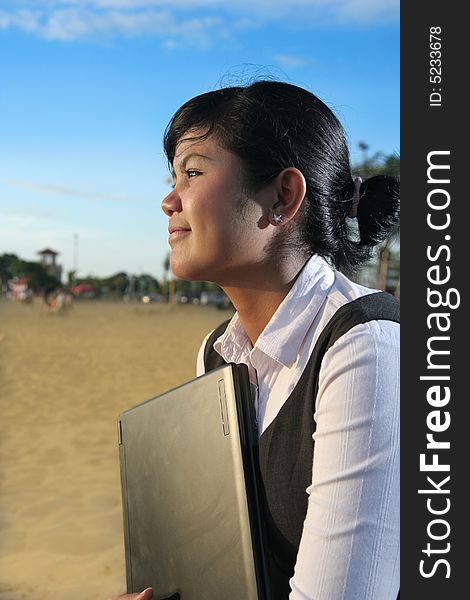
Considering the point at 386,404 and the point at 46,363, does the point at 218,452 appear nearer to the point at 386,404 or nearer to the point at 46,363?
the point at 386,404

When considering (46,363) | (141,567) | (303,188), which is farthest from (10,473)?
(46,363)

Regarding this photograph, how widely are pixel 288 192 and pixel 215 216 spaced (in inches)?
5.4

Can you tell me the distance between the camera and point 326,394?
1232 mm

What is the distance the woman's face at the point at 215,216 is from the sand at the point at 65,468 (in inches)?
109

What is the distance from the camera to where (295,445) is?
1.29 m

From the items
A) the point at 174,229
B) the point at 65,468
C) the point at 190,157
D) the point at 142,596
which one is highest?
the point at 190,157

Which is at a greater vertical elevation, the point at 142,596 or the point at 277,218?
the point at 277,218

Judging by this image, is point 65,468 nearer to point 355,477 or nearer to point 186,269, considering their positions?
point 186,269

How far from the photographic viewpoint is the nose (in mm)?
1455

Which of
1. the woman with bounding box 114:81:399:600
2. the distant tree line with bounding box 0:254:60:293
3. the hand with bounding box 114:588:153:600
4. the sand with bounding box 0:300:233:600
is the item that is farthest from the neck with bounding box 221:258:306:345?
the distant tree line with bounding box 0:254:60:293

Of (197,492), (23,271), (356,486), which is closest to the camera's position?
(356,486)

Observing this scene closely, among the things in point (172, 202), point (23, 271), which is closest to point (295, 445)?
point (172, 202)

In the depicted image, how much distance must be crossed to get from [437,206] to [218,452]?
0.55 metres

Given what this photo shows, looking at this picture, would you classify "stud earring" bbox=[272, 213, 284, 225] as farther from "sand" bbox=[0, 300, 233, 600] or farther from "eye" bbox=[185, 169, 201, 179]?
"sand" bbox=[0, 300, 233, 600]
